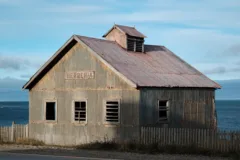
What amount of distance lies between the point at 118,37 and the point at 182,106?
650 centimetres

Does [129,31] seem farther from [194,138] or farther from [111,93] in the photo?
[194,138]

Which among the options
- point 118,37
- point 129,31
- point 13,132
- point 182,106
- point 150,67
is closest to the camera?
point 182,106

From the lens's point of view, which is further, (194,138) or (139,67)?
(139,67)

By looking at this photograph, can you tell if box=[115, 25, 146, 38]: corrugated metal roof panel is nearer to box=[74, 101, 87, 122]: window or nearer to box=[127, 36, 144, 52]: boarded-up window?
box=[127, 36, 144, 52]: boarded-up window

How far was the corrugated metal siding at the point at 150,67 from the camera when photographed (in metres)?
30.4

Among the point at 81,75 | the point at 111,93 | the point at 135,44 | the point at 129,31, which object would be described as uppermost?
the point at 129,31

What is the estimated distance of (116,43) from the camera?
34969 millimetres

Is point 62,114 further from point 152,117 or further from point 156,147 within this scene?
point 156,147

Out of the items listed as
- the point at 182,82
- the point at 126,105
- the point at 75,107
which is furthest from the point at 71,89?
the point at 182,82

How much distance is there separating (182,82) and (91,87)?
5.70 m

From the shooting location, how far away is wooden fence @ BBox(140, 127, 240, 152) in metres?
25.1

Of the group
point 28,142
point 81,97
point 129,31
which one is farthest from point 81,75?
point 129,31

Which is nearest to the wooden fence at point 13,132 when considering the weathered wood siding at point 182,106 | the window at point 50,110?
the window at point 50,110

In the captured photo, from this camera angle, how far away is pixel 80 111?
31672 mm
